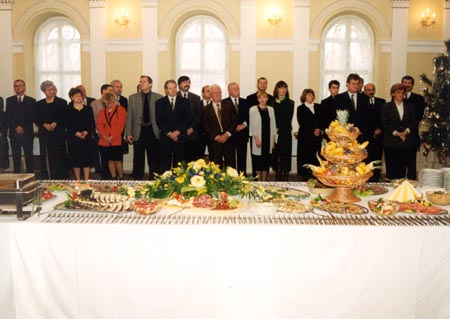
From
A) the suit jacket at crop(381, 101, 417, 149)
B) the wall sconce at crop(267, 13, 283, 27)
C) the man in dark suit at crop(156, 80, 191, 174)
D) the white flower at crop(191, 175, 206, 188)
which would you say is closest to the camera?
the white flower at crop(191, 175, 206, 188)

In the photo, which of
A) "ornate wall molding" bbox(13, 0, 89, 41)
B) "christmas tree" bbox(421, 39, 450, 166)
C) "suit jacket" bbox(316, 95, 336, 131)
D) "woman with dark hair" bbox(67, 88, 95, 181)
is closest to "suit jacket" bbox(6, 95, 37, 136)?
"woman with dark hair" bbox(67, 88, 95, 181)

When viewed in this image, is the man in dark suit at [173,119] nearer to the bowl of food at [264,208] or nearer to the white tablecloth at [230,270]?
the bowl of food at [264,208]

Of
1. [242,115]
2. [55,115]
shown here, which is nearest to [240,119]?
[242,115]

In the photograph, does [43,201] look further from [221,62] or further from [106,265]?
[221,62]

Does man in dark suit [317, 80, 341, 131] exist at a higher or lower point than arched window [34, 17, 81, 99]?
lower

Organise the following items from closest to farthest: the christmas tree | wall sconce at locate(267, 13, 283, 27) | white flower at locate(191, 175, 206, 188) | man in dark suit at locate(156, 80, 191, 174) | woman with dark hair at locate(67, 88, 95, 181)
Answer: white flower at locate(191, 175, 206, 188) < man in dark suit at locate(156, 80, 191, 174) < woman with dark hair at locate(67, 88, 95, 181) < the christmas tree < wall sconce at locate(267, 13, 283, 27)

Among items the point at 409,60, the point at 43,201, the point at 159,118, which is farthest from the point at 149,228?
the point at 409,60

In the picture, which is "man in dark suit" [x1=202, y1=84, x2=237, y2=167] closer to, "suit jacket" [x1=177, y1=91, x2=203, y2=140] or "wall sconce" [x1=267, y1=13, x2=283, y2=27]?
"suit jacket" [x1=177, y1=91, x2=203, y2=140]

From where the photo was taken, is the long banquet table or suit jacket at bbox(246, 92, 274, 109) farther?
suit jacket at bbox(246, 92, 274, 109)

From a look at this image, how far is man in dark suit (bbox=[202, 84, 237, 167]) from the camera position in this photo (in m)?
6.91

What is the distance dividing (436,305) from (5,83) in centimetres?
952

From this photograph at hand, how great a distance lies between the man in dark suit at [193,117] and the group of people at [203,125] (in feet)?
0.05

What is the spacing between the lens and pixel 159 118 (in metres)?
6.87

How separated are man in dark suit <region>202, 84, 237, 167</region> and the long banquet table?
410 cm
